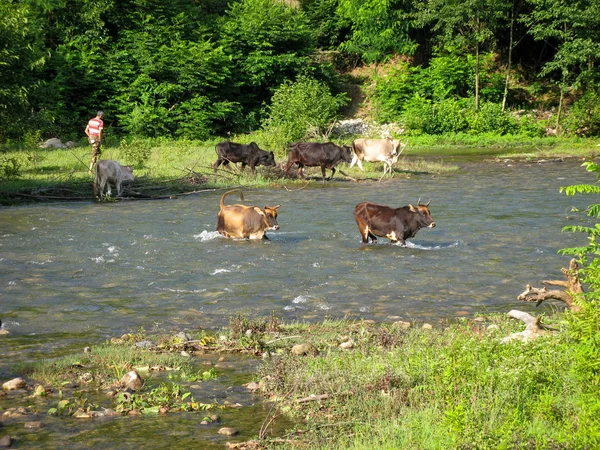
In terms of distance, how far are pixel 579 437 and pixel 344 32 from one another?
43.1m

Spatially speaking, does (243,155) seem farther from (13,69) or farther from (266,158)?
(13,69)

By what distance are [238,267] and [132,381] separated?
593cm

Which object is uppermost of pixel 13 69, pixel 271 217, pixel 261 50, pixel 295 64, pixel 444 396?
pixel 261 50

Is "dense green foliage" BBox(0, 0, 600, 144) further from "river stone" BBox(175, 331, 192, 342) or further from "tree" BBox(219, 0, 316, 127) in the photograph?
"river stone" BBox(175, 331, 192, 342)

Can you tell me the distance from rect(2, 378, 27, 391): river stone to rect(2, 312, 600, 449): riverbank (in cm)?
4

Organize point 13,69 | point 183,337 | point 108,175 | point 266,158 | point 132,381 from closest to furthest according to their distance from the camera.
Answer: point 132,381, point 183,337, point 13,69, point 108,175, point 266,158

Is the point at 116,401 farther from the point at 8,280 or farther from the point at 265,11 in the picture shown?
the point at 265,11

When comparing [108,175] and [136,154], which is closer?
[108,175]

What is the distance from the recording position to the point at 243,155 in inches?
945

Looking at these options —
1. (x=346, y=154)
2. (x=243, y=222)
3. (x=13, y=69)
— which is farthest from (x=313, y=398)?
(x=346, y=154)

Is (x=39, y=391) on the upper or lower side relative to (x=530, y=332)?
lower

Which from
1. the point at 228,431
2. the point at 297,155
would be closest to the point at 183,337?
the point at 228,431

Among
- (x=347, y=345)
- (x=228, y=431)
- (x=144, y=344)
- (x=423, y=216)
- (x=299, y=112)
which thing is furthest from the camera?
(x=299, y=112)

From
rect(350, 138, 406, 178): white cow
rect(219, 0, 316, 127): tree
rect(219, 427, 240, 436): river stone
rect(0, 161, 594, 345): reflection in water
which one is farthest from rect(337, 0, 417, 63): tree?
rect(219, 427, 240, 436): river stone
